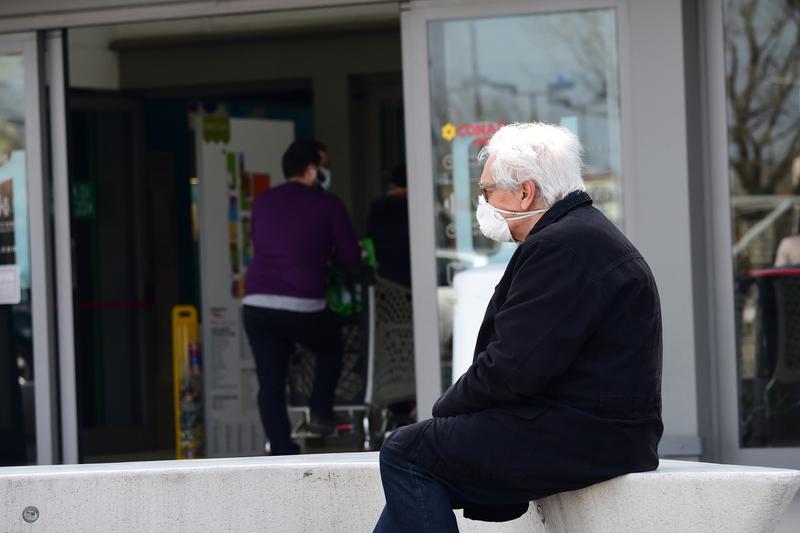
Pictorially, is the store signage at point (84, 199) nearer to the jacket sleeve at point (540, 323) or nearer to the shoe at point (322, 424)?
the shoe at point (322, 424)

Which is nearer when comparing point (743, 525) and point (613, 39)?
point (743, 525)

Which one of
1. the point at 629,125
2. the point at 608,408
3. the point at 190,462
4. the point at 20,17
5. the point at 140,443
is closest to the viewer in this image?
the point at 608,408

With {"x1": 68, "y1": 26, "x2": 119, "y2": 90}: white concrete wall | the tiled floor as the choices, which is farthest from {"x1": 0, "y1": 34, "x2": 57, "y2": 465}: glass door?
the tiled floor

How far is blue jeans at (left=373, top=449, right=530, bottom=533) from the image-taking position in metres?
3.43

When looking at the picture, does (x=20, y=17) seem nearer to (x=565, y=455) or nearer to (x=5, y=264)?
(x=5, y=264)

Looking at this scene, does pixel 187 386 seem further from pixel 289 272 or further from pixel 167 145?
pixel 167 145

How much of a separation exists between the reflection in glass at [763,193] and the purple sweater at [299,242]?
Result: 2084 millimetres

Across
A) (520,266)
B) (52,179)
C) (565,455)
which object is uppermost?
(52,179)

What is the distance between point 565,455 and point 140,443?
6499 millimetres

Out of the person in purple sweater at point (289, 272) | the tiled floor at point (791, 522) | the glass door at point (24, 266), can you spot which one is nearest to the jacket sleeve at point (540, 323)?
the tiled floor at point (791, 522)

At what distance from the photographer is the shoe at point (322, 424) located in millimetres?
7371

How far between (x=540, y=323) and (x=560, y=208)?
359 mm

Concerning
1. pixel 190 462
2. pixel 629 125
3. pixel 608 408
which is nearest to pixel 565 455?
pixel 608 408

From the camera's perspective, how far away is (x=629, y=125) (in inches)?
254
